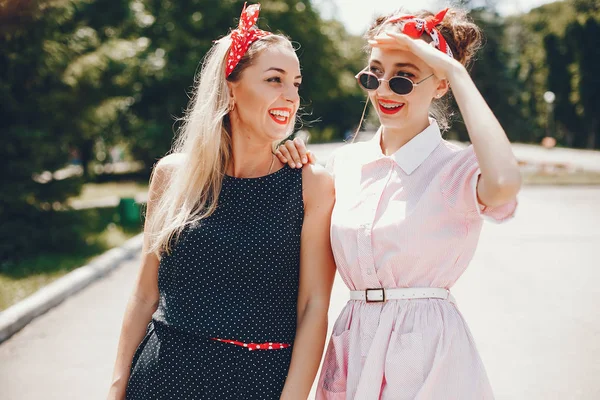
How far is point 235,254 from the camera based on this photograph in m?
2.18

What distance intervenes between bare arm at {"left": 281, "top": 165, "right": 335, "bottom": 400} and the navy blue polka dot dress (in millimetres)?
38

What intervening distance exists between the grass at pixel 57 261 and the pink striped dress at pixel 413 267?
529cm

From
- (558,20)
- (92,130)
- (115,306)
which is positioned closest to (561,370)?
(115,306)

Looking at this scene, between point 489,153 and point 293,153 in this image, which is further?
point 293,153

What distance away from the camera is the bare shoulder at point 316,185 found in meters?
2.30

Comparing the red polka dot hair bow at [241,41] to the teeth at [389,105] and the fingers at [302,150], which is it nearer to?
the fingers at [302,150]

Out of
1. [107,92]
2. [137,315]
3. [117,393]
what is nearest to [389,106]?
[137,315]

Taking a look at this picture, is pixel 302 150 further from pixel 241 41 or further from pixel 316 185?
pixel 241 41

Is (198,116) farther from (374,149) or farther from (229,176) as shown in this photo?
(374,149)

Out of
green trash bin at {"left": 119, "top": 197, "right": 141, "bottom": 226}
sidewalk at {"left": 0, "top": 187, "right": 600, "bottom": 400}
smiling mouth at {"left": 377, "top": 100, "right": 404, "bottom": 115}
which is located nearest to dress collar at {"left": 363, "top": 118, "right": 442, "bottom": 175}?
smiling mouth at {"left": 377, "top": 100, "right": 404, "bottom": 115}

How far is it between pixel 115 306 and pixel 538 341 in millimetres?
4439

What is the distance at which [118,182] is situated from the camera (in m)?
24.5

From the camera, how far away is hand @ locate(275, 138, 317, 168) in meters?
2.39

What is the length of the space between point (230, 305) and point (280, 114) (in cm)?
77
